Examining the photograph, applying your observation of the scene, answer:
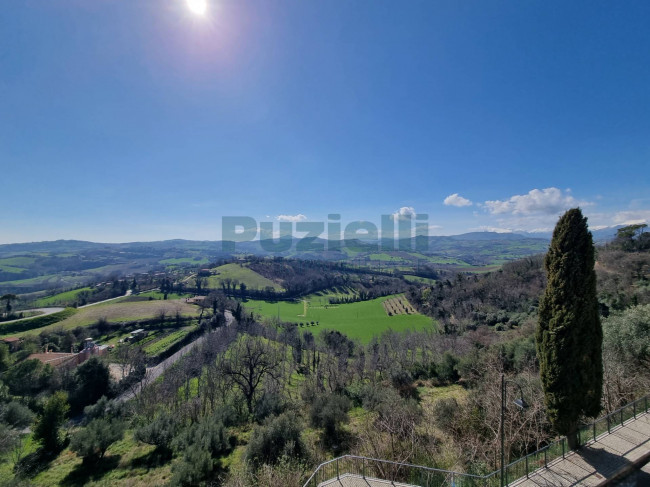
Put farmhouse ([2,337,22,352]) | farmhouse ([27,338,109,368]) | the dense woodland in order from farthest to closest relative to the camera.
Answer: farmhouse ([2,337,22,352]) < farmhouse ([27,338,109,368]) < the dense woodland

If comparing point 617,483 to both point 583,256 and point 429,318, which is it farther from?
point 429,318

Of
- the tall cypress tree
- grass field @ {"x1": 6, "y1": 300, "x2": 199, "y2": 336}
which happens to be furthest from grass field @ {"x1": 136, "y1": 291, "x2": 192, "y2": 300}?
the tall cypress tree

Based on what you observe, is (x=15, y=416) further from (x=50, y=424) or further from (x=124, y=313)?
(x=124, y=313)

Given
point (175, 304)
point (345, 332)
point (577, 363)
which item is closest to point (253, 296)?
point (175, 304)

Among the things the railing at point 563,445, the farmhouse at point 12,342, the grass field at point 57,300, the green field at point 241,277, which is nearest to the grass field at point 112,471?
the railing at point 563,445

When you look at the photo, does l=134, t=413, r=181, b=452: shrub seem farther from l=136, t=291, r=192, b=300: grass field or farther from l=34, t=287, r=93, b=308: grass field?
l=34, t=287, r=93, b=308: grass field

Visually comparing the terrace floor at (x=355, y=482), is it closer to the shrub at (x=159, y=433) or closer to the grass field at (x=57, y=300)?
the shrub at (x=159, y=433)
